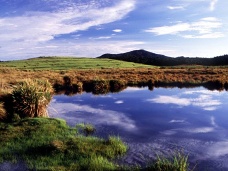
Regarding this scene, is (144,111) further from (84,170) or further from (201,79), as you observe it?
(201,79)

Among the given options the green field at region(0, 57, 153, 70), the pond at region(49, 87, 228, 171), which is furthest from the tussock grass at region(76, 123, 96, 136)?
the green field at region(0, 57, 153, 70)

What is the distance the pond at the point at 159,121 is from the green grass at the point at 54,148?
4.35ft

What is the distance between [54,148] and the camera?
59.4ft

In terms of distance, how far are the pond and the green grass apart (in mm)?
1325

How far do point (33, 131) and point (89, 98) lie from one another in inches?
934

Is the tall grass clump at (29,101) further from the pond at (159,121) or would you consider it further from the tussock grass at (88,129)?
the tussock grass at (88,129)

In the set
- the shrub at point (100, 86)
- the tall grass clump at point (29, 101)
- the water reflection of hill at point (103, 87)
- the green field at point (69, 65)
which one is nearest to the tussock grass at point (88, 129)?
the tall grass clump at point (29, 101)

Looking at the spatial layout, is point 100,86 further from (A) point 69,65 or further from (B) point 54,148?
(A) point 69,65

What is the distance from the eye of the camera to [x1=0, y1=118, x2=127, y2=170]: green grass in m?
16.3

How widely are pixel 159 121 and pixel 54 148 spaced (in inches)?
542

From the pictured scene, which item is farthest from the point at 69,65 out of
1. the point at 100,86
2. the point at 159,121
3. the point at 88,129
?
the point at 88,129

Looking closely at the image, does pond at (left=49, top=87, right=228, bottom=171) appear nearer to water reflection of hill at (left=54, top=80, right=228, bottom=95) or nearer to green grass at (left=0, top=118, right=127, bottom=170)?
green grass at (left=0, top=118, right=127, bottom=170)

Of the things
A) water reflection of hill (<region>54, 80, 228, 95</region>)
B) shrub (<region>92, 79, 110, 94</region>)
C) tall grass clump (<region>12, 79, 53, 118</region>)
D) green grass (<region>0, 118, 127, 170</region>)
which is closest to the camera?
green grass (<region>0, 118, 127, 170</region>)

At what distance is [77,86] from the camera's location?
57375 millimetres
